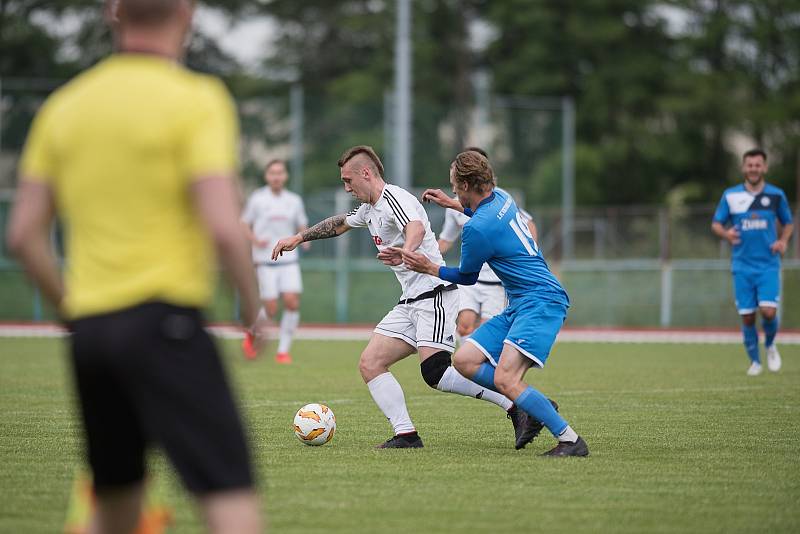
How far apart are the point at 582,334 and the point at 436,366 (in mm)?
16199

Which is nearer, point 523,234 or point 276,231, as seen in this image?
point 523,234

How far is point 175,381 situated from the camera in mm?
3525

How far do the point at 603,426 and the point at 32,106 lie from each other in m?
24.9

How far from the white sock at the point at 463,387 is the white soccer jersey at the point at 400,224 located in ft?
1.99

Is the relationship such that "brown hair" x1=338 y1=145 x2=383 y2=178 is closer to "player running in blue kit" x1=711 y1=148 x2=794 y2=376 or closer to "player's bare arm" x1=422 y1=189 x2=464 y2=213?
"player's bare arm" x1=422 y1=189 x2=464 y2=213

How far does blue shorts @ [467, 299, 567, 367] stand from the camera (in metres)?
7.52

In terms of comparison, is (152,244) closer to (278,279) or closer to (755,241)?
(755,241)

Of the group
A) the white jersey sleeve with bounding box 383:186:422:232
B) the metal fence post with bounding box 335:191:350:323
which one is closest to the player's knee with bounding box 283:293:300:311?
the white jersey sleeve with bounding box 383:186:422:232

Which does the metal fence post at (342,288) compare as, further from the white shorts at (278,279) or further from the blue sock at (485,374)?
the blue sock at (485,374)

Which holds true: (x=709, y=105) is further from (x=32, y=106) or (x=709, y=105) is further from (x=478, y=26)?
(x=32, y=106)

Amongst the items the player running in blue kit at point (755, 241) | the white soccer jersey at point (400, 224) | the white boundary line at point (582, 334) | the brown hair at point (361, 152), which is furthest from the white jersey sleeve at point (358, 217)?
the white boundary line at point (582, 334)

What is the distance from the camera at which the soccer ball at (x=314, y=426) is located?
8.03 m

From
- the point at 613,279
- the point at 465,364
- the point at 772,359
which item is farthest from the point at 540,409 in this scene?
the point at 613,279

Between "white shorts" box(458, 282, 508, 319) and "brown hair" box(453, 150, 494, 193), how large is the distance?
5606mm
